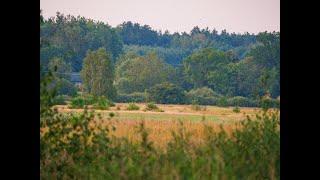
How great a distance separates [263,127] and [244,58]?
42cm

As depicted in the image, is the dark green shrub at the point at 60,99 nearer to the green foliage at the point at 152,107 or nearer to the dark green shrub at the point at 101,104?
the dark green shrub at the point at 101,104

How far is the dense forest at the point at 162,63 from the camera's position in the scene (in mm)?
2979

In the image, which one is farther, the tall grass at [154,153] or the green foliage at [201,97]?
the green foliage at [201,97]

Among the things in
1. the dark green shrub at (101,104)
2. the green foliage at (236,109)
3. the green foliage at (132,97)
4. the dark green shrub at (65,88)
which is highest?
the dark green shrub at (65,88)

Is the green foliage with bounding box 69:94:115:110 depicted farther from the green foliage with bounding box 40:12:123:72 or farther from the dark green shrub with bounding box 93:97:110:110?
the green foliage with bounding box 40:12:123:72

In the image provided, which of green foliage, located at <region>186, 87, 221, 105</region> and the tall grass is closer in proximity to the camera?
the tall grass

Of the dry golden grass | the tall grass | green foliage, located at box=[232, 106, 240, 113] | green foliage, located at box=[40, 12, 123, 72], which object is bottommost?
the tall grass

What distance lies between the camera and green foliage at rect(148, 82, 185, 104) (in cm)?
297

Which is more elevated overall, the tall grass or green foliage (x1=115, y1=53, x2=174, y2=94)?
green foliage (x1=115, y1=53, x2=174, y2=94)

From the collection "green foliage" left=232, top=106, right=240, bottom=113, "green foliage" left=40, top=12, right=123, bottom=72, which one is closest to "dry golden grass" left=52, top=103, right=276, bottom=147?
"green foliage" left=232, top=106, right=240, bottom=113

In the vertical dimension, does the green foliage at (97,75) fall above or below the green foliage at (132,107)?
above

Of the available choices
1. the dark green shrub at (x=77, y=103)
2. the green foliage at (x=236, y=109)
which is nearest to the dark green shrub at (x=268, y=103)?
the green foliage at (x=236, y=109)

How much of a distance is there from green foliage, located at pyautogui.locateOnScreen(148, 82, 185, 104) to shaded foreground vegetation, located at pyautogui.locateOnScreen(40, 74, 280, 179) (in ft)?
0.56
